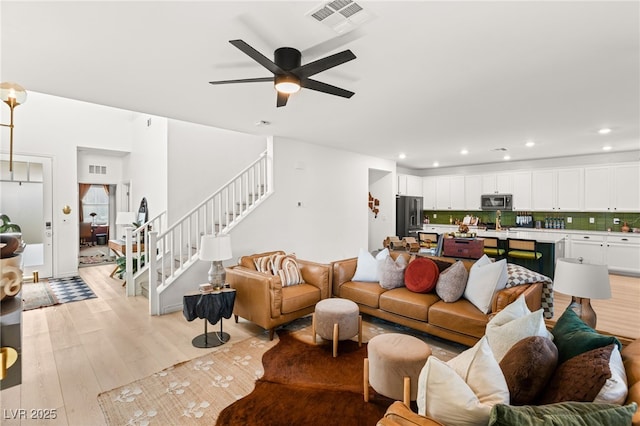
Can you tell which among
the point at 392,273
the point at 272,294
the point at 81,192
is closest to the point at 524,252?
the point at 392,273

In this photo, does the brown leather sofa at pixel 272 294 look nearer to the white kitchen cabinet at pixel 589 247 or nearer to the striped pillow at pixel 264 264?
the striped pillow at pixel 264 264

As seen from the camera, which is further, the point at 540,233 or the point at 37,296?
the point at 540,233

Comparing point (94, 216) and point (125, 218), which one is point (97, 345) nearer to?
point (125, 218)

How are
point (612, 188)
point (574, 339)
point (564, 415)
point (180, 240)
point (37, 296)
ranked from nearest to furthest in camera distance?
point (564, 415)
point (574, 339)
point (180, 240)
point (37, 296)
point (612, 188)

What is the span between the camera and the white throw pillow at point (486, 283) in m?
2.92

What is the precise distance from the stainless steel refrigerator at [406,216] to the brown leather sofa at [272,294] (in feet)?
16.0

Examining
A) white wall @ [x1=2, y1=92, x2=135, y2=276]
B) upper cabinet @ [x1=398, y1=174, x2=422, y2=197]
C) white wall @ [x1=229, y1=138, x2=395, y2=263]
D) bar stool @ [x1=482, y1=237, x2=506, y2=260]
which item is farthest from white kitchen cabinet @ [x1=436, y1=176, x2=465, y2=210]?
white wall @ [x1=2, y1=92, x2=135, y2=276]

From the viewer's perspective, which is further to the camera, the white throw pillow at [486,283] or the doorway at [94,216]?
the doorway at [94,216]

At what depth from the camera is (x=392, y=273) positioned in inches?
148

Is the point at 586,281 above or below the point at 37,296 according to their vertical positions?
above

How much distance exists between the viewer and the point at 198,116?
162 inches

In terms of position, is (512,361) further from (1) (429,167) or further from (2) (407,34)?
(1) (429,167)

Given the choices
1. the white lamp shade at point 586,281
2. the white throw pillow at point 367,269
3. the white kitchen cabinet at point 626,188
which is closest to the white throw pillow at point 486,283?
the white lamp shade at point 586,281

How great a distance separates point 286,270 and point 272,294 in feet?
2.01
